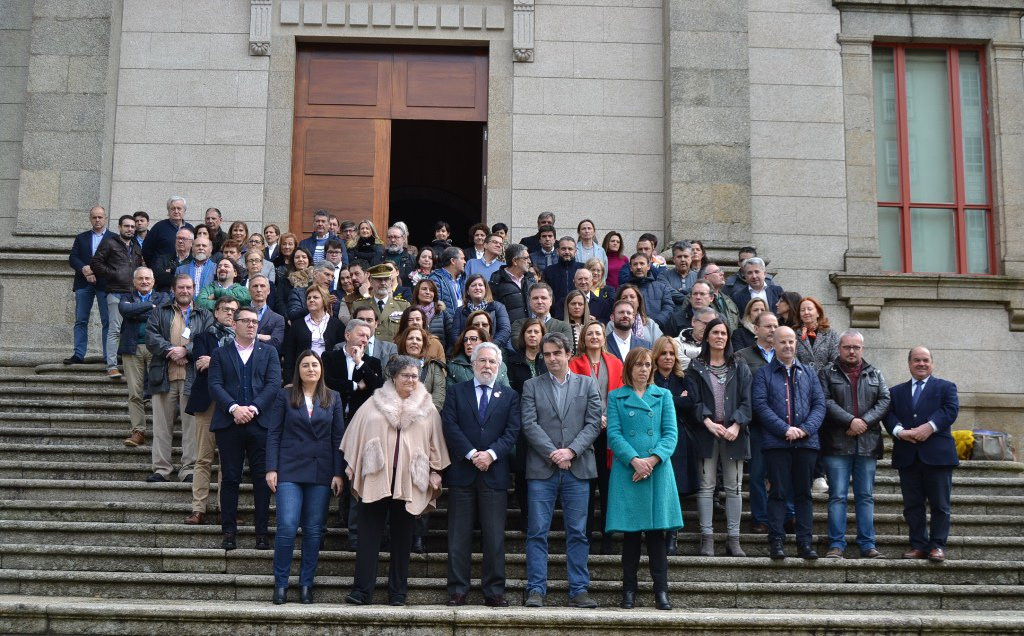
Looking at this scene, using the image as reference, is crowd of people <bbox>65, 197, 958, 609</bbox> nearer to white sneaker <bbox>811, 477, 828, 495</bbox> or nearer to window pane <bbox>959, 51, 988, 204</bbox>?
white sneaker <bbox>811, 477, 828, 495</bbox>

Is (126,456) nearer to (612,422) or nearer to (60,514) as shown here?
(60,514)

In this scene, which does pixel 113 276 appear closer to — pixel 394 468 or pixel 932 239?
pixel 394 468

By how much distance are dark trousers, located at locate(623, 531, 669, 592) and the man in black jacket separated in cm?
646

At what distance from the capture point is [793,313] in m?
11.2

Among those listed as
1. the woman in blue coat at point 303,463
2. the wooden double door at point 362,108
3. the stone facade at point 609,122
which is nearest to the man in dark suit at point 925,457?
the woman in blue coat at point 303,463

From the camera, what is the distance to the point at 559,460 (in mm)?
8977

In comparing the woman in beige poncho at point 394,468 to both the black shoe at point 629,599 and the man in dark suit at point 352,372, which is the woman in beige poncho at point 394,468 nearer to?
the man in dark suit at point 352,372

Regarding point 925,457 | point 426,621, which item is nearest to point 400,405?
point 426,621

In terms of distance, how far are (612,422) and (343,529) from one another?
96.0 inches

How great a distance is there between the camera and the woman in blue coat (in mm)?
8867

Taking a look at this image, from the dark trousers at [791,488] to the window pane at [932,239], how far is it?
22.1 feet

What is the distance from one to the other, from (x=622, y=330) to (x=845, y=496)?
233cm

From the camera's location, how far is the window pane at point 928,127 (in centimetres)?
1566

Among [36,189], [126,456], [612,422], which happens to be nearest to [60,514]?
[126,456]
